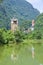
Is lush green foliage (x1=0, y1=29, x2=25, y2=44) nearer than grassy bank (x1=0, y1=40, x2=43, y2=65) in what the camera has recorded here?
No

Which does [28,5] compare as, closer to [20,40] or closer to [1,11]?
[1,11]

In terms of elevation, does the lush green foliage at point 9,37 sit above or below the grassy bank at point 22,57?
below

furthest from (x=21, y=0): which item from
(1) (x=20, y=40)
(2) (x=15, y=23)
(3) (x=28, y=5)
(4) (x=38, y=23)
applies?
(1) (x=20, y=40)

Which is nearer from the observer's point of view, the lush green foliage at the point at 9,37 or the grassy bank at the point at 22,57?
the grassy bank at the point at 22,57

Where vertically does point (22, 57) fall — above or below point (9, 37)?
above

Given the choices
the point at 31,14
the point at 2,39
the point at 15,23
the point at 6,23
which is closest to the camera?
the point at 2,39

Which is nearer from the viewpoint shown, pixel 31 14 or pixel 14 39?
pixel 14 39

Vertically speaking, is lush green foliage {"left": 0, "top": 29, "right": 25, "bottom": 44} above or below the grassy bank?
below

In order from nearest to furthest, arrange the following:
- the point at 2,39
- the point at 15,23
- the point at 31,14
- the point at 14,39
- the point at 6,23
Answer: the point at 2,39, the point at 14,39, the point at 15,23, the point at 6,23, the point at 31,14

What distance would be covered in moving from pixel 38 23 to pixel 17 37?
1575 inches

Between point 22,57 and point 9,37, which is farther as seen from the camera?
point 9,37

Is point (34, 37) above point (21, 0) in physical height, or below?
below

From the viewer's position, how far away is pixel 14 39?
35.4m

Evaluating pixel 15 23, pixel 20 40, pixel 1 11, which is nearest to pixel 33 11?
pixel 1 11
